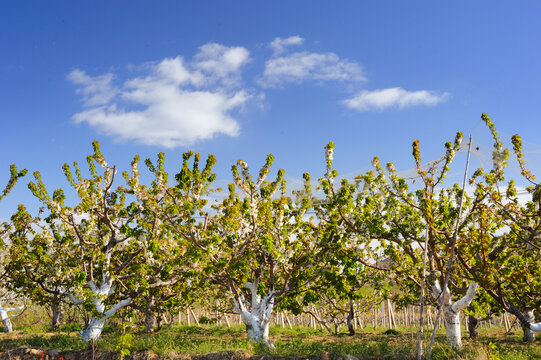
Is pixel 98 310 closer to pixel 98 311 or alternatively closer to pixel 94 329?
pixel 98 311

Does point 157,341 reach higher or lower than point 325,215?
lower

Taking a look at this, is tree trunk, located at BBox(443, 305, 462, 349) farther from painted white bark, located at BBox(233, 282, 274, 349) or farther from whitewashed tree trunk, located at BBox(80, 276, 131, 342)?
whitewashed tree trunk, located at BBox(80, 276, 131, 342)

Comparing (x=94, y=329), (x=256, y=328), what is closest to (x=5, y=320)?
(x=94, y=329)

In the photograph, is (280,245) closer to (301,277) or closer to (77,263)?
(301,277)

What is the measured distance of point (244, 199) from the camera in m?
15.5

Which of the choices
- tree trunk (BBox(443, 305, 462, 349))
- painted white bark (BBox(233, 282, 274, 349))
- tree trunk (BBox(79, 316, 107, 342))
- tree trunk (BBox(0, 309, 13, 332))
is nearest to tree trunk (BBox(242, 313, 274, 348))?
painted white bark (BBox(233, 282, 274, 349))

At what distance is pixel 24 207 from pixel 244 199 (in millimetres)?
14695

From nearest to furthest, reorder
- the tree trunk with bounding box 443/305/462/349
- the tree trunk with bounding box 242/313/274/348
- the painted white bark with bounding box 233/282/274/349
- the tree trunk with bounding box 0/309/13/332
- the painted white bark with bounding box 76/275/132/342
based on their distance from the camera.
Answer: the tree trunk with bounding box 443/305/462/349, the tree trunk with bounding box 242/313/274/348, the painted white bark with bounding box 233/282/274/349, the painted white bark with bounding box 76/275/132/342, the tree trunk with bounding box 0/309/13/332

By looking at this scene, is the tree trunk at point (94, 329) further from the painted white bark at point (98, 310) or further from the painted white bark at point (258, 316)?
the painted white bark at point (258, 316)

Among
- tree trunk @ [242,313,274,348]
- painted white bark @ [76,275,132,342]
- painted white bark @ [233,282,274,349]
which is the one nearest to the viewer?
tree trunk @ [242,313,274,348]

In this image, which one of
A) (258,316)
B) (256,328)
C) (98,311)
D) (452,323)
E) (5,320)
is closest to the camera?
(452,323)

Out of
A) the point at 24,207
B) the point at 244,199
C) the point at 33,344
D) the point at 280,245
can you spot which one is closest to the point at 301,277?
the point at 280,245

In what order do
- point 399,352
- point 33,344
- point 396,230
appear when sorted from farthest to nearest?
point 33,344 < point 396,230 < point 399,352

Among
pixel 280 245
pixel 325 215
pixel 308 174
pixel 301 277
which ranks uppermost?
pixel 308 174
